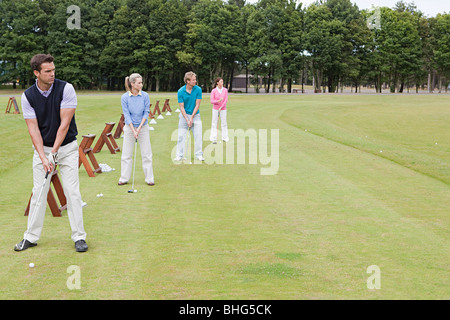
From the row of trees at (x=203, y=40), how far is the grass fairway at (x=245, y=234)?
83.5 metres

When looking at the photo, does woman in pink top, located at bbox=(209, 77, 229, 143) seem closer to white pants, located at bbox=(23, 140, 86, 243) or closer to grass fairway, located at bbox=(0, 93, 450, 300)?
grass fairway, located at bbox=(0, 93, 450, 300)

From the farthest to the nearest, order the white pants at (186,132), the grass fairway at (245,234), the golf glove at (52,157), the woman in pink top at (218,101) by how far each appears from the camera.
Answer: the woman in pink top at (218,101) → the white pants at (186,132) → the golf glove at (52,157) → the grass fairway at (245,234)

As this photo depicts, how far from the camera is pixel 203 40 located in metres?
99.1

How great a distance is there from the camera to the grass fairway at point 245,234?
5742 millimetres

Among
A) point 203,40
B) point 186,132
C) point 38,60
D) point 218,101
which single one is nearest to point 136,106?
point 186,132

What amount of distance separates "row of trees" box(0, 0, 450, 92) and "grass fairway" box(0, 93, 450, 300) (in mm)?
83493

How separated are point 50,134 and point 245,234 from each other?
3.28 m

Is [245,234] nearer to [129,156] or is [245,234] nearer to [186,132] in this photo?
[129,156]

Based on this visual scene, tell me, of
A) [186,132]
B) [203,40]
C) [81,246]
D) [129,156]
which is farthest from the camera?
[203,40]

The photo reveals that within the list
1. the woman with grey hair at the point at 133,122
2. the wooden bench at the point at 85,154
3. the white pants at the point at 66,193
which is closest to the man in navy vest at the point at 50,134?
the white pants at the point at 66,193

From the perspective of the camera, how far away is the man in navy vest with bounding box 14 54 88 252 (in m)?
6.94

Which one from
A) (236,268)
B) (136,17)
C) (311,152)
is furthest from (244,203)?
(136,17)

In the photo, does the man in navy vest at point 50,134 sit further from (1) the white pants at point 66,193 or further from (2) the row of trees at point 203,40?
(2) the row of trees at point 203,40

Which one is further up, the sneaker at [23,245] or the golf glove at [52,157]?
the golf glove at [52,157]
